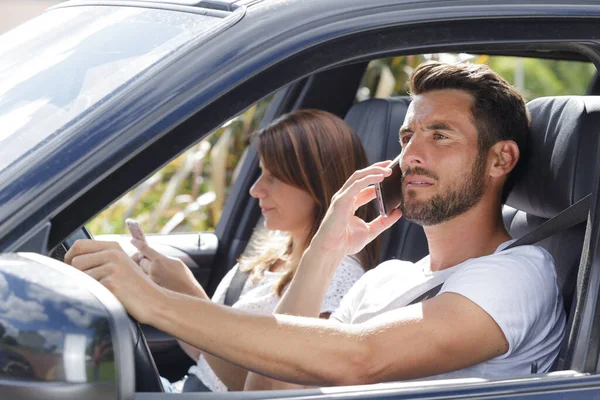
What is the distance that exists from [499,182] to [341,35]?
88 centimetres

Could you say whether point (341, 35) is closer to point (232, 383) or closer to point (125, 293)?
point (125, 293)

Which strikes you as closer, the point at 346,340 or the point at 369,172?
the point at 346,340

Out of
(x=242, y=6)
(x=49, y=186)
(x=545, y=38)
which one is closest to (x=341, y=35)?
(x=242, y=6)

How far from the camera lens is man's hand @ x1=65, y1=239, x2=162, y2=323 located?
153 cm

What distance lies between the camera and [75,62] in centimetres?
158

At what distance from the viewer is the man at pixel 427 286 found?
163 cm

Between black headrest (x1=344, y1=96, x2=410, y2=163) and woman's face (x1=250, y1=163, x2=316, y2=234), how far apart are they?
0.29 m

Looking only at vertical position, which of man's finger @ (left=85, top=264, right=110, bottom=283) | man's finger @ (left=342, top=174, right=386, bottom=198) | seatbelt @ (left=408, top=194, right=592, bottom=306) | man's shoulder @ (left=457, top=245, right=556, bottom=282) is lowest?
man's finger @ (left=85, top=264, right=110, bottom=283)

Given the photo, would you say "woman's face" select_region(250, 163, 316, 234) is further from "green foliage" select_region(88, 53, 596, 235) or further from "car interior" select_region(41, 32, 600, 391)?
"green foliage" select_region(88, 53, 596, 235)

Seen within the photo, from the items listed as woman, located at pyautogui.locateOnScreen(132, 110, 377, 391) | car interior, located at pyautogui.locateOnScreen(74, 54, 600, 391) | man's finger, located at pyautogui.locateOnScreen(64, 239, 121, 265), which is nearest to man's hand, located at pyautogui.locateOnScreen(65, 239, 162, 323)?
man's finger, located at pyautogui.locateOnScreen(64, 239, 121, 265)

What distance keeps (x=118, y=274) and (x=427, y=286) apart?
0.90 m

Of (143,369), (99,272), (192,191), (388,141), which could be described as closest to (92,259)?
(99,272)

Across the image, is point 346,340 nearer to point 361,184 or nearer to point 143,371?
point 143,371

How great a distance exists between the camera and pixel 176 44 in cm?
148
